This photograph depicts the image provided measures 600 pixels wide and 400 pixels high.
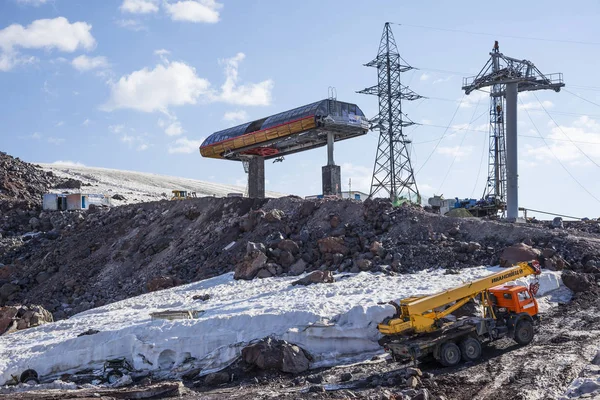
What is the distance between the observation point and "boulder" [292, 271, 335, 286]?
62.8 ft

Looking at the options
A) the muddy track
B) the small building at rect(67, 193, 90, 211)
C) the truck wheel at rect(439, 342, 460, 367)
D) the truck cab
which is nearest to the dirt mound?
the small building at rect(67, 193, 90, 211)

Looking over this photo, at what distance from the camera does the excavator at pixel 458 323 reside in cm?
1246

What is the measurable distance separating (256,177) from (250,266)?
17.3 meters

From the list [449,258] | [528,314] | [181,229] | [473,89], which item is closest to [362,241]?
[449,258]

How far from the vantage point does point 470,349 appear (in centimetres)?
1280

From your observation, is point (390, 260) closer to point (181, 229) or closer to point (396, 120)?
point (181, 229)

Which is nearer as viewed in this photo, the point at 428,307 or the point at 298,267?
the point at 428,307

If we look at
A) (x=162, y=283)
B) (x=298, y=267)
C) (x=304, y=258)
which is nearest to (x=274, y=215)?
(x=304, y=258)

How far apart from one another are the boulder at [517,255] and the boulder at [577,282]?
1.18m

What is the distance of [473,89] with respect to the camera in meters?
30.9

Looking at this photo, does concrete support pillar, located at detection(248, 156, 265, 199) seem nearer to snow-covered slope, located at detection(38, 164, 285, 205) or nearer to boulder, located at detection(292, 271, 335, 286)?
snow-covered slope, located at detection(38, 164, 285, 205)

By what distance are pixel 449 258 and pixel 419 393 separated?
11469mm

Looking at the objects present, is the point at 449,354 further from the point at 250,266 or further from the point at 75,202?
the point at 75,202

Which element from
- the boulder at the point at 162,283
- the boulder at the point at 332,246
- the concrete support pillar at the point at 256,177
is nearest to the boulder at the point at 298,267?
the boulder at the point at 332,246
